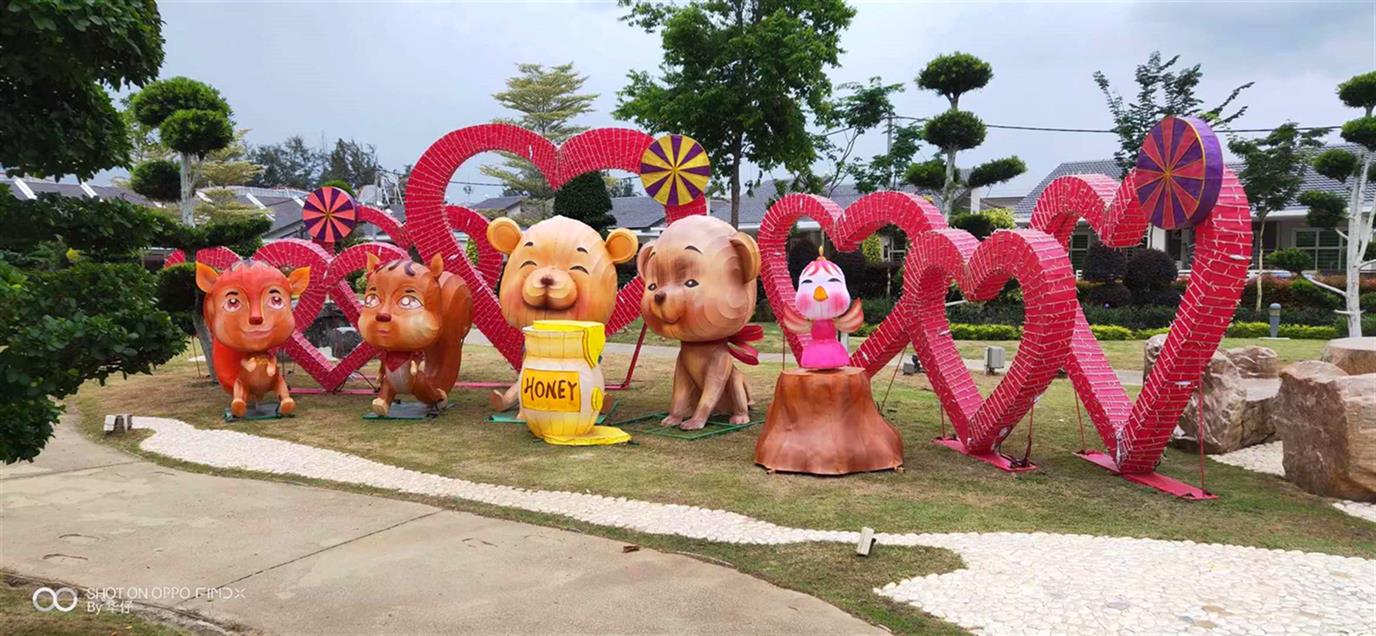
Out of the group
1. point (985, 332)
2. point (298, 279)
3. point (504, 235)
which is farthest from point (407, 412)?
point (985, 332)

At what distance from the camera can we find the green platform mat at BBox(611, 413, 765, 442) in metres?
8.59

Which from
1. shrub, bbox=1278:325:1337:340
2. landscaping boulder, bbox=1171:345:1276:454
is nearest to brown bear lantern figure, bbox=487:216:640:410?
landscaping boulder, bbox=1171:345:1276:454

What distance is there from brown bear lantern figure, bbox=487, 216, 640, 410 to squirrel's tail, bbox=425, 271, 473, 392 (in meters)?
0.91

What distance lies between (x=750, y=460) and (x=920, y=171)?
17.8m

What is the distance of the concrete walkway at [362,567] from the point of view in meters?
4.10

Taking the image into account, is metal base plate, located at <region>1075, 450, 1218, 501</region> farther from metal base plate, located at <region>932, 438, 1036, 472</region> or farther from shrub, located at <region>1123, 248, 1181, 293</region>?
shrub, located at <region>1123, 248, 1181, 293</region>

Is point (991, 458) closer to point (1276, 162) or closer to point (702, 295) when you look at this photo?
point (702, 295)

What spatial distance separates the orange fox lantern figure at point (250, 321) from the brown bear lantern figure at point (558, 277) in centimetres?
265

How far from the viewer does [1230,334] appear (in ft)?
65.5

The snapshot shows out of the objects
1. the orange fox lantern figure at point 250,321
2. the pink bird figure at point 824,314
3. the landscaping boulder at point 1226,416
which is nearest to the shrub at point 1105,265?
the landscaping boulder at point 1226,416

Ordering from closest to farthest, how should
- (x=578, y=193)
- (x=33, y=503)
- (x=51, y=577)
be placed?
1. (x=51, y=577)
2. (x=33, y=503)
3. (x=578, y=193)

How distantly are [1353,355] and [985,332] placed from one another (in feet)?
37.9

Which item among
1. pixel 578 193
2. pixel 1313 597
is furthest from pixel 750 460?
pixel 578 193

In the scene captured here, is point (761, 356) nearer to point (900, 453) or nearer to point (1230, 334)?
point (900, 453)
